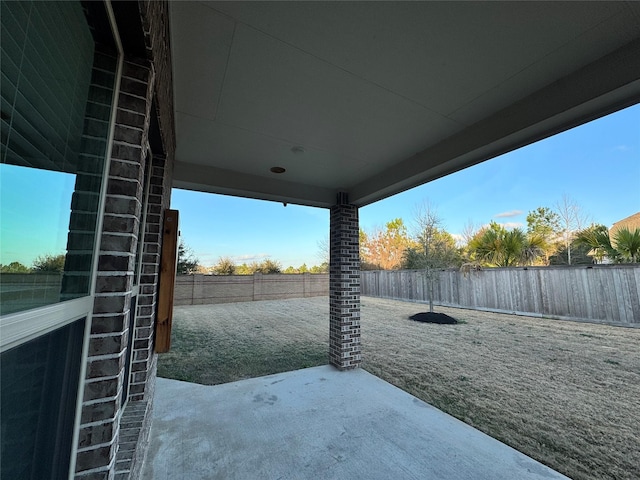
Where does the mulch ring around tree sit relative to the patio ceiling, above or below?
below

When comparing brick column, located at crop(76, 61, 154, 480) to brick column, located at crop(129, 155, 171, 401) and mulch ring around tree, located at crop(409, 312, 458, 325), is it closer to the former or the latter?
brick column, located at crop(129, 155, 171, 401)

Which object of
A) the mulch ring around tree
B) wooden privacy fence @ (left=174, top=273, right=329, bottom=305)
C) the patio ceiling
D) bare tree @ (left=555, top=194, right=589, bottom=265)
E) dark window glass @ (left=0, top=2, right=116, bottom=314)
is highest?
bare tree @ (left=555, top=194, right=589, bottom=265)

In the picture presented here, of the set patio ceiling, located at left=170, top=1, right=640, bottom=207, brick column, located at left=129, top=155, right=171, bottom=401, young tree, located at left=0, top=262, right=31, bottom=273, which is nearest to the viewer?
young tree, located at left=0, top=262, right=31, bottom=273

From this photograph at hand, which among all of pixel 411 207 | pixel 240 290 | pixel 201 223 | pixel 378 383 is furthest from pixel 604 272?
pixel 201 223

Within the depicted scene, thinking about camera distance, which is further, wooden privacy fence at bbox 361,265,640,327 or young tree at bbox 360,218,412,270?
young tree at bbox 360,218,412,270

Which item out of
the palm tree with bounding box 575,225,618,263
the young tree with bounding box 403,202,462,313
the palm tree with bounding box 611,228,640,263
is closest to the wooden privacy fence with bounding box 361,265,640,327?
the palm tree with bounding box 611,228,640,263

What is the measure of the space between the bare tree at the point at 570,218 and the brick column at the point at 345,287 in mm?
11360

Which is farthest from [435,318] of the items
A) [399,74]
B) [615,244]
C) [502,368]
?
[399,74]

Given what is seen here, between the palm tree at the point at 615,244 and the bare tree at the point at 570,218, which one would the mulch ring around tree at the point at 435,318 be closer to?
the palm tree at the point at 615,244

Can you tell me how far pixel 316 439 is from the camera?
242cm

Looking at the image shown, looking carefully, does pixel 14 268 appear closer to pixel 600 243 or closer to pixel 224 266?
pixel 600 243

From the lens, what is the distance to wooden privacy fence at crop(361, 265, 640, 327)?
21.7ft

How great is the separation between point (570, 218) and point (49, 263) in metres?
15.1

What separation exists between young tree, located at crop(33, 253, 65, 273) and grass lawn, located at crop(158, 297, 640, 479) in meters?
3.33
